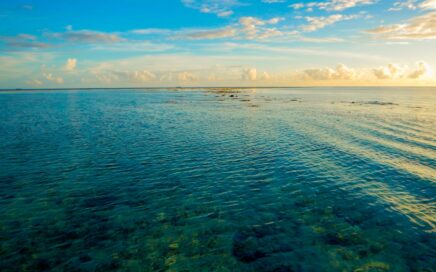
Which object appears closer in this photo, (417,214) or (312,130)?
(417,214)

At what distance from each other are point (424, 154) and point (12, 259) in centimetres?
3872

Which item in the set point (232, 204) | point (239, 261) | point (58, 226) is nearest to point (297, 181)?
point (232, 204)

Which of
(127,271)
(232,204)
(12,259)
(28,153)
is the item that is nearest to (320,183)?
(232,204)

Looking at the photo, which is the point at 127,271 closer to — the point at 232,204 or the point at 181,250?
the point at 181,250

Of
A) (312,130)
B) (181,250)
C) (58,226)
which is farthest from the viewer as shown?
(312,130)

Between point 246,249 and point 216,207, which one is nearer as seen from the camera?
point 246,249

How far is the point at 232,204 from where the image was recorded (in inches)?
739

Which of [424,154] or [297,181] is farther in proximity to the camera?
[424,154]

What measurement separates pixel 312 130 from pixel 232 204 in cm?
3398

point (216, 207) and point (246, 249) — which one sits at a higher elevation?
point (216, 207)

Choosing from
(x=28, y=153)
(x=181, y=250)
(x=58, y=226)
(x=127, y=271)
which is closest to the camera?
(x=127, y=271)

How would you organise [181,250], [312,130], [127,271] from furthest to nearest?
1. [312,130]
2. [181,250]
3. [127,271]

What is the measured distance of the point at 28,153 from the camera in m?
30.8

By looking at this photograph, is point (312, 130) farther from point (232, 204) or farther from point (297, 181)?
point (232, 204)
